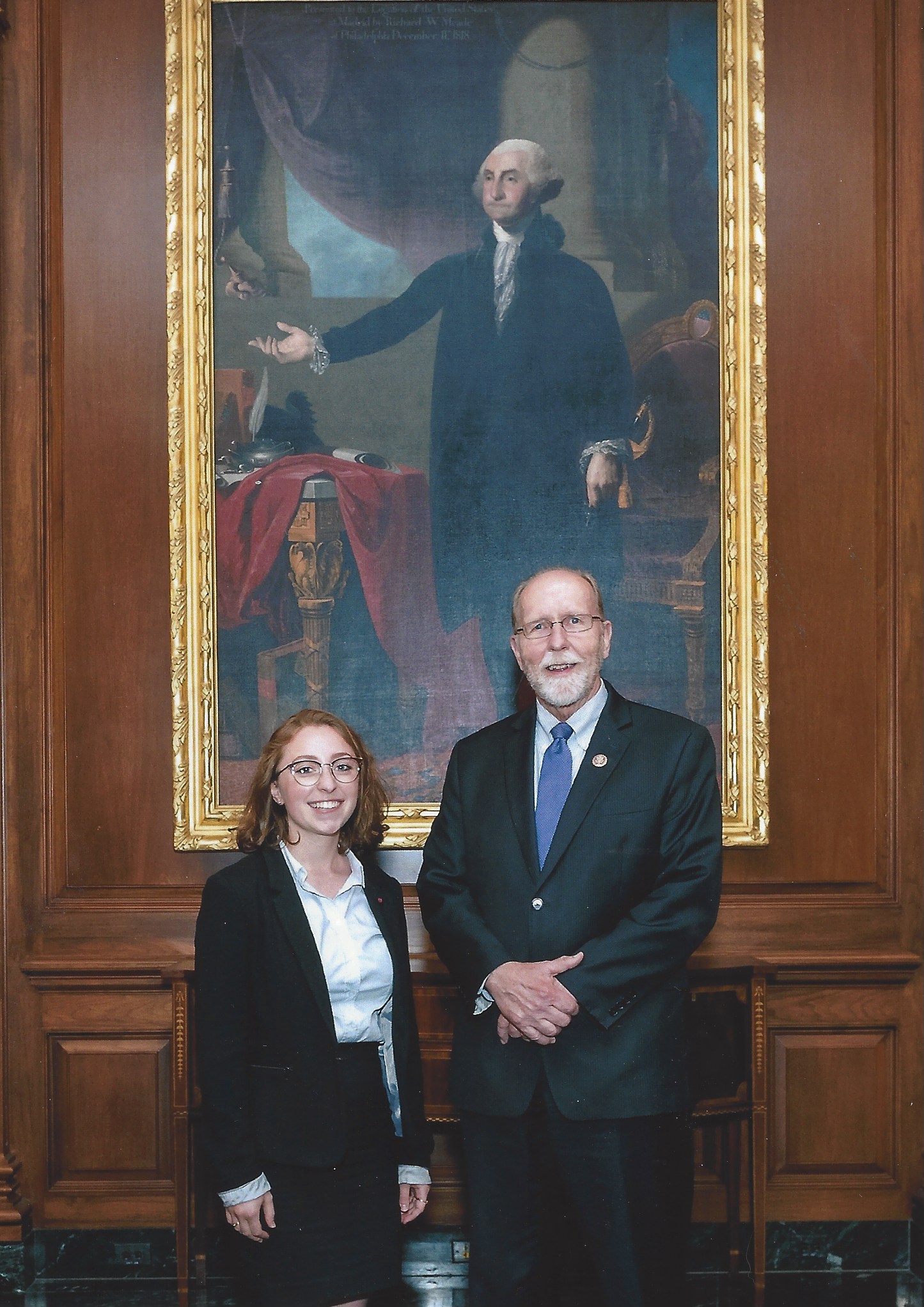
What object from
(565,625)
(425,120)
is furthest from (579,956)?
(425,120)

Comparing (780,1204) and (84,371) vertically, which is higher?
(84,371)

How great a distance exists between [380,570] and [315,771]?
5.37ft

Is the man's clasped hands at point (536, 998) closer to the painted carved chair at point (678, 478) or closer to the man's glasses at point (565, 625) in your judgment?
the man's glasses at point (565, 625)

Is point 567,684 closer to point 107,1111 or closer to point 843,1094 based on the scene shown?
point 843,1094

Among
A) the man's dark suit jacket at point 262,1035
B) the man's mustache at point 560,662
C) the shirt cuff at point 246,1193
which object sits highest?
the man's mustache at point 560,662

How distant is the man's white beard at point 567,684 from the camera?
10.7ft

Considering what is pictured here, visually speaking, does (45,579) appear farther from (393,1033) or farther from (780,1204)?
(780,1204)

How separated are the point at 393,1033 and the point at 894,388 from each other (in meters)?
2.92

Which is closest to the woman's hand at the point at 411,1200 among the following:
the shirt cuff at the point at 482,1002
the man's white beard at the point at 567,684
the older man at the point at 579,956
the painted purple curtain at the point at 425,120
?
the older man at the point at 579,956

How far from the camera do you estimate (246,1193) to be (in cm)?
286

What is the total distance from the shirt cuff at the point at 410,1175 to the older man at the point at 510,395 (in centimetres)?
187

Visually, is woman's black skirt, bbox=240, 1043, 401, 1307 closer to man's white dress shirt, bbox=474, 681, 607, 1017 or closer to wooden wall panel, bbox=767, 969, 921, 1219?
man's white dress shirt, bbox=474, 681, 607, 1017

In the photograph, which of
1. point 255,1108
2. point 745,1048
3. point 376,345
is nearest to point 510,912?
point 255,1108

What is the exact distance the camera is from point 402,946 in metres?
3.08
